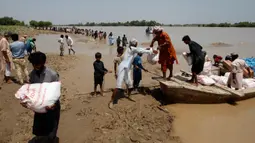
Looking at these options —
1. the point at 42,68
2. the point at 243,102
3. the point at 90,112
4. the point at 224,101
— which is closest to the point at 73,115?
the point at 90,112

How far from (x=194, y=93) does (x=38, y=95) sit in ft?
13.3

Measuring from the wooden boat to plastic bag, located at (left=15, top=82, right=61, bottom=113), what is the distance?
3.26 metres

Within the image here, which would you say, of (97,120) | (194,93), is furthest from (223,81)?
(97,120)

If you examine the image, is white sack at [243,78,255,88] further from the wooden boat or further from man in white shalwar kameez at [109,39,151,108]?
man in white shalwar kameez at [109,39,151,108]

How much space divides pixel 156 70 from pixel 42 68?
7.49 m

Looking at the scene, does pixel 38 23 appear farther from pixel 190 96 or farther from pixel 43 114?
pixel 43 114

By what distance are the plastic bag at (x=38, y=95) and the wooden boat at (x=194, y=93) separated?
326cm

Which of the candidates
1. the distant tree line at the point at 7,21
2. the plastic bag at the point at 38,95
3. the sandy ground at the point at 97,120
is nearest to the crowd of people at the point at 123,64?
the plastic bag at the point at 38,95

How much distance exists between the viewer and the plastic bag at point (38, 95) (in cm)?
272

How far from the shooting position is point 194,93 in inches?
223

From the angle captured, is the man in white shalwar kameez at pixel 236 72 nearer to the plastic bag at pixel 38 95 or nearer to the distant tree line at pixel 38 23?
the plastic bag at pixel 38 95

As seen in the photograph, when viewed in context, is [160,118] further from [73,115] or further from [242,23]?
[242,23]

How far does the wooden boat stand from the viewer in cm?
555

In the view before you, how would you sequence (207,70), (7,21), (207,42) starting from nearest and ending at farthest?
(207,70) < (207,42) < (7,21)
